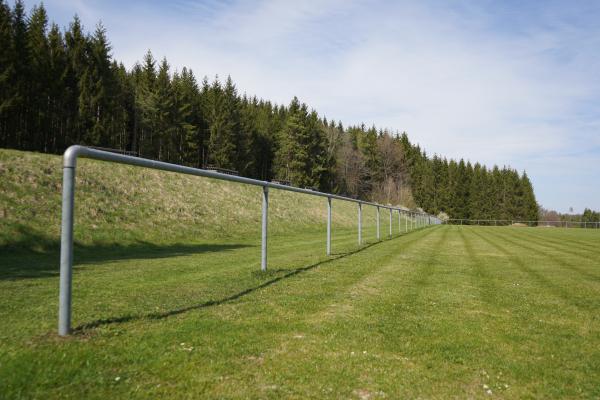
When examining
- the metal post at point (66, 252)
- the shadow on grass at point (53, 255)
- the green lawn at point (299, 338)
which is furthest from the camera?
the shadow on grass at point (53, 255)

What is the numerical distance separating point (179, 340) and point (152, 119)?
162 ft

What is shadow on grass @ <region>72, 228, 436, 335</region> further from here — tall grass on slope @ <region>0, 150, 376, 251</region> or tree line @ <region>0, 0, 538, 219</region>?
tree line @ <region>0, 0, 538, 219</region>

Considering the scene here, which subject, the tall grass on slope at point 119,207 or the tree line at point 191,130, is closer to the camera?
the tall grass on slope at point 119,207

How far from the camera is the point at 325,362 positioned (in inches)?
127

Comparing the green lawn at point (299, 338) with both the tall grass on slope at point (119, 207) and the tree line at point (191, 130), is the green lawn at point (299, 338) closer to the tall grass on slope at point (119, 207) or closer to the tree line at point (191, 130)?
the tall grass on slope at point (119, 207)

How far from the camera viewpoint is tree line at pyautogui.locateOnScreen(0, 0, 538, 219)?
120 feet

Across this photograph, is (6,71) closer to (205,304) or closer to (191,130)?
(191,130)

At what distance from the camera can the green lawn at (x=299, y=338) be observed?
2789 mm

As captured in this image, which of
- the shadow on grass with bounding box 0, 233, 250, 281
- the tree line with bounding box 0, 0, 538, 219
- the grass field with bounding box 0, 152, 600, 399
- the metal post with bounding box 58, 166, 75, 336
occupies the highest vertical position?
the tree line with bounding box 0, 0, 538, 219

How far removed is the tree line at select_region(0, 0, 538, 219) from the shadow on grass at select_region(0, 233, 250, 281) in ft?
79.3

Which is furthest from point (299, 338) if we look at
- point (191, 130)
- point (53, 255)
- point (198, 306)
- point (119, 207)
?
point (191, 130)

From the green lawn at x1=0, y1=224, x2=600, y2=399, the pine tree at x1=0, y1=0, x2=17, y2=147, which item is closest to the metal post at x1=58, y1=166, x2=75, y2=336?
the green lawn at x1=0, y1=224, x2=600, y2=399

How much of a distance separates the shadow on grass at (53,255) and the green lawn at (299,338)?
4.53 ft

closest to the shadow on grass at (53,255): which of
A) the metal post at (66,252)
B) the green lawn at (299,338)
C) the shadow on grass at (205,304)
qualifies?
the green lawn at (299,338)
